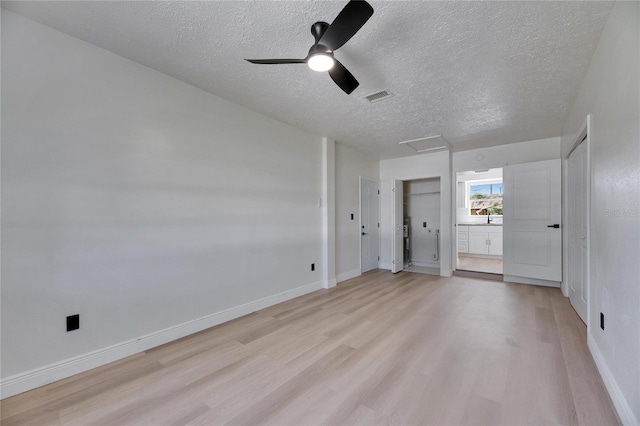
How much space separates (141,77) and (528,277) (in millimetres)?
6130

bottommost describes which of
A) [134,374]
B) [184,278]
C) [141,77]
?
[134,374]

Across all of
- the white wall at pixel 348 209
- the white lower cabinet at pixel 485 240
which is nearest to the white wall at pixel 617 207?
the white wall at pixel 348 209

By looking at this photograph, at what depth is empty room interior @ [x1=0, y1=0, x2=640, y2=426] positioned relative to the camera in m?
1.68

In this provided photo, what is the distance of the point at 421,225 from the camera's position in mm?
6656

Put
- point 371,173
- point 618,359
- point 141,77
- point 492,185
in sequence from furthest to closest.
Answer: point 492,185 < point 371,173 < point 141,77 < point 618,359

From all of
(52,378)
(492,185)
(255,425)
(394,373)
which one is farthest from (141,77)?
(492,185)

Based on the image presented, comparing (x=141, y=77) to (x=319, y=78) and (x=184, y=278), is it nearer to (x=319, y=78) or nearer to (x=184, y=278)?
(x=319, y=78)

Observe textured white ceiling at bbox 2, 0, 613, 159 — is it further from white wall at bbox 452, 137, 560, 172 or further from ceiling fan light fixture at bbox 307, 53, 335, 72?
white wall at bbox 452, 137, 560, 172

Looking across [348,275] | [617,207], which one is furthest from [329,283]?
[617,207]

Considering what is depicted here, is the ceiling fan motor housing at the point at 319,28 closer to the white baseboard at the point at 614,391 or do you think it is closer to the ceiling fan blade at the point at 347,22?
the ceiling fan blade at the point at 347,22

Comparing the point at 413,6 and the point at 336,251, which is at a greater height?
the point at 413,6

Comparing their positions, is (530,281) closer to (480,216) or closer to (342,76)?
(480,216)

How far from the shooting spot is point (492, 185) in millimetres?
7625

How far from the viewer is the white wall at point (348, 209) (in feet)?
16.1
